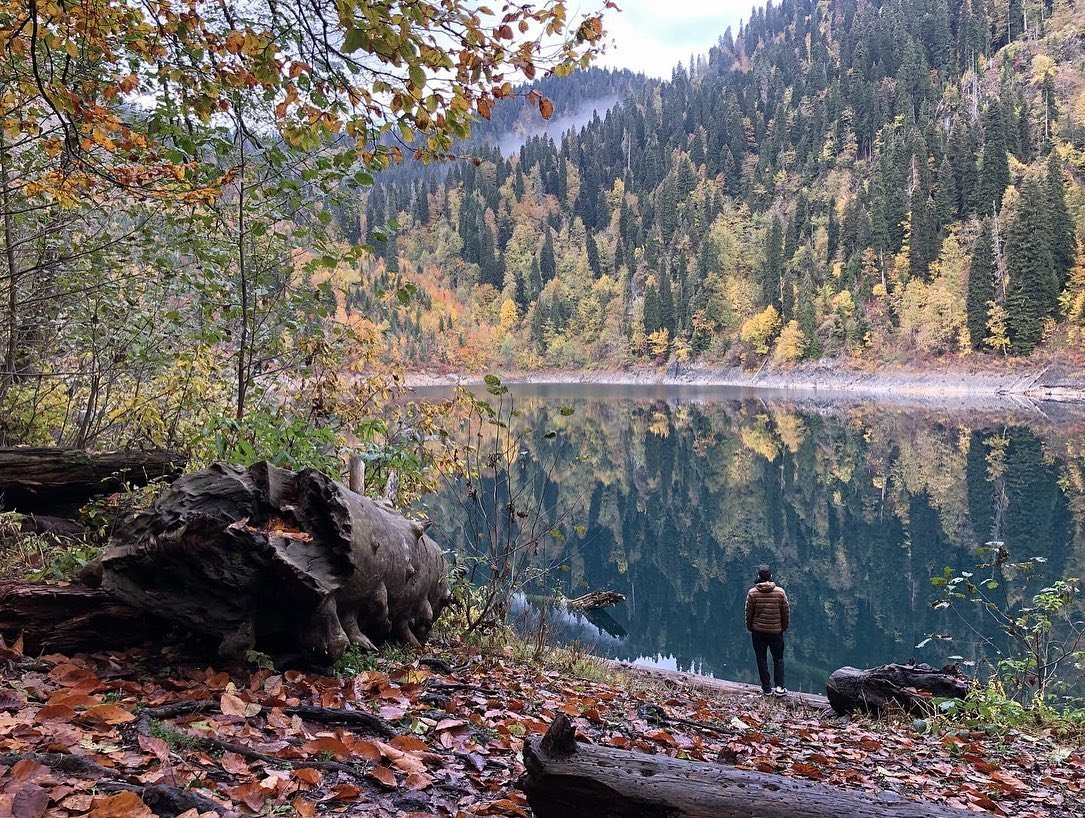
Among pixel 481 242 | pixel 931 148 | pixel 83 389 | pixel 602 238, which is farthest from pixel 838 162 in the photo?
pixel 83 389

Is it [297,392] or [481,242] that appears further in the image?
[481,242]

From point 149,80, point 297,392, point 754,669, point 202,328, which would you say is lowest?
point 754,669

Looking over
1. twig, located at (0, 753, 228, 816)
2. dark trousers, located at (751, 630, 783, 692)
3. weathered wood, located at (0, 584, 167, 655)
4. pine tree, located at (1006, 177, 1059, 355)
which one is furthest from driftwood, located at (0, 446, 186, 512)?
pine tree, located at (1006, 177, 1059, 355)

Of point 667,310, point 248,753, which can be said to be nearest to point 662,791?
point 248,753

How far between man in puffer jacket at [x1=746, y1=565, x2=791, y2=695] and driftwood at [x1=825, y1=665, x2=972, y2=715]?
188 cm

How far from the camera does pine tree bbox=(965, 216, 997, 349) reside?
59.3 m

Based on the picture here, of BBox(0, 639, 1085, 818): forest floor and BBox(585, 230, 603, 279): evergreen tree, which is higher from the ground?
BBox(585, 230, 603, 279): evergreen tree

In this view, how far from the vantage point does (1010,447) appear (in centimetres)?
3167

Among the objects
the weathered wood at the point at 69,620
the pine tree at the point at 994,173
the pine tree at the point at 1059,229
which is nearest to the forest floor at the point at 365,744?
the weathered wood at the point at 69,620

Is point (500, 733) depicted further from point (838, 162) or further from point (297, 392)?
point (838, 162)

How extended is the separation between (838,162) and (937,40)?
32.3 metres

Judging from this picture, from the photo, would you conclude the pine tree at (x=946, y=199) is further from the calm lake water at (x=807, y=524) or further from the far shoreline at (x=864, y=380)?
the calm lake water at (x=807, y=524)

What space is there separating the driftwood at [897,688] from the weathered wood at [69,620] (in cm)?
663

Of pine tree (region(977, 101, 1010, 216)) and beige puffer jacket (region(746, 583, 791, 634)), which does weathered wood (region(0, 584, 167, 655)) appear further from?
pine tree (region(977, 101, 1010, 216))
